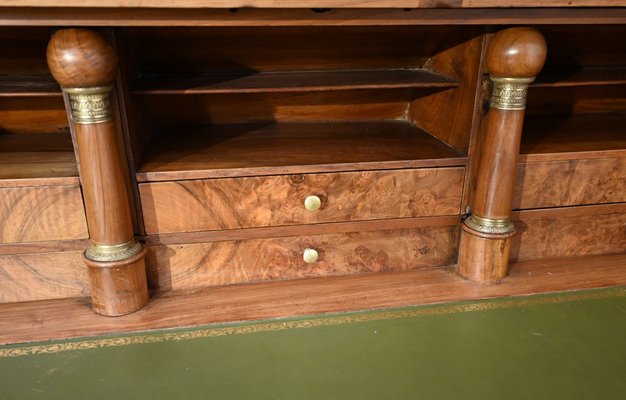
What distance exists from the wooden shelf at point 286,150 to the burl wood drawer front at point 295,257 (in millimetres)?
214

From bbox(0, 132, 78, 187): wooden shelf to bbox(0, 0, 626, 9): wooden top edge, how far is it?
446 millimetres

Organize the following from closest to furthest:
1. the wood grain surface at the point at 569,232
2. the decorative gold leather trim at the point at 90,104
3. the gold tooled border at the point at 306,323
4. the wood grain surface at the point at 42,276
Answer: the decorative gold leather trim at the point at 90,104 → the gold tooled border at the point at 306,323 → the wood grain surface at the point at 42,276 → the wood grain surface at the point at 569,232

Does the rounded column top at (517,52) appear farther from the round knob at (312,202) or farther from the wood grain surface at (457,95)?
the round knob at (312,202)

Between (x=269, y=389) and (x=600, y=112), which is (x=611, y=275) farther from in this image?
(x=269, y=389)

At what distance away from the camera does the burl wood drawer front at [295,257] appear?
1.54 meters

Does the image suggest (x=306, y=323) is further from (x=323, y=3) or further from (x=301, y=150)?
(x=323, y=3)

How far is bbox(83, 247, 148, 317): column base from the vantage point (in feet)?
4.59

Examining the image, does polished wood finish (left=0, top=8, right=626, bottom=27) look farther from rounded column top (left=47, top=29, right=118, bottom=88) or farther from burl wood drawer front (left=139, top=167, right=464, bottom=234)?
burl wood drawer front (left=139, top=167, right=464, bottom=234)

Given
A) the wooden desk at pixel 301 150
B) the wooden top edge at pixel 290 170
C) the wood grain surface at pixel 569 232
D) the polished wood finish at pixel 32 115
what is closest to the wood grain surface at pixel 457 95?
the wooden desk at pixel 301 150

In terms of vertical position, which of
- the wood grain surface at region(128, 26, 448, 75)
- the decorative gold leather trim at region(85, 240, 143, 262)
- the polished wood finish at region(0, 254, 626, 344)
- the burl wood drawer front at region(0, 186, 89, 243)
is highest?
the wood grain surface at region(128, 26, 448, 75)

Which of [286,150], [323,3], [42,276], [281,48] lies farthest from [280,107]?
[42,276]

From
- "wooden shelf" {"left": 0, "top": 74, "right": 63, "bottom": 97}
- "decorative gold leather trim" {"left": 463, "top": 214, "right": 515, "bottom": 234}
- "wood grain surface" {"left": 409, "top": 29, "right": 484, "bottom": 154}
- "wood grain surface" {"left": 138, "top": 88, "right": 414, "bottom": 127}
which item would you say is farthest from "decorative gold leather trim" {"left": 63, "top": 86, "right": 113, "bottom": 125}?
"decorative gold leather trim" {"left": 463, "top": 214, "right": 515, "bottom": 234}

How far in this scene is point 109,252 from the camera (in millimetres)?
1392

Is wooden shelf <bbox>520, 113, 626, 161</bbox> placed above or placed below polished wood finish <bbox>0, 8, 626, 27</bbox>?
below
